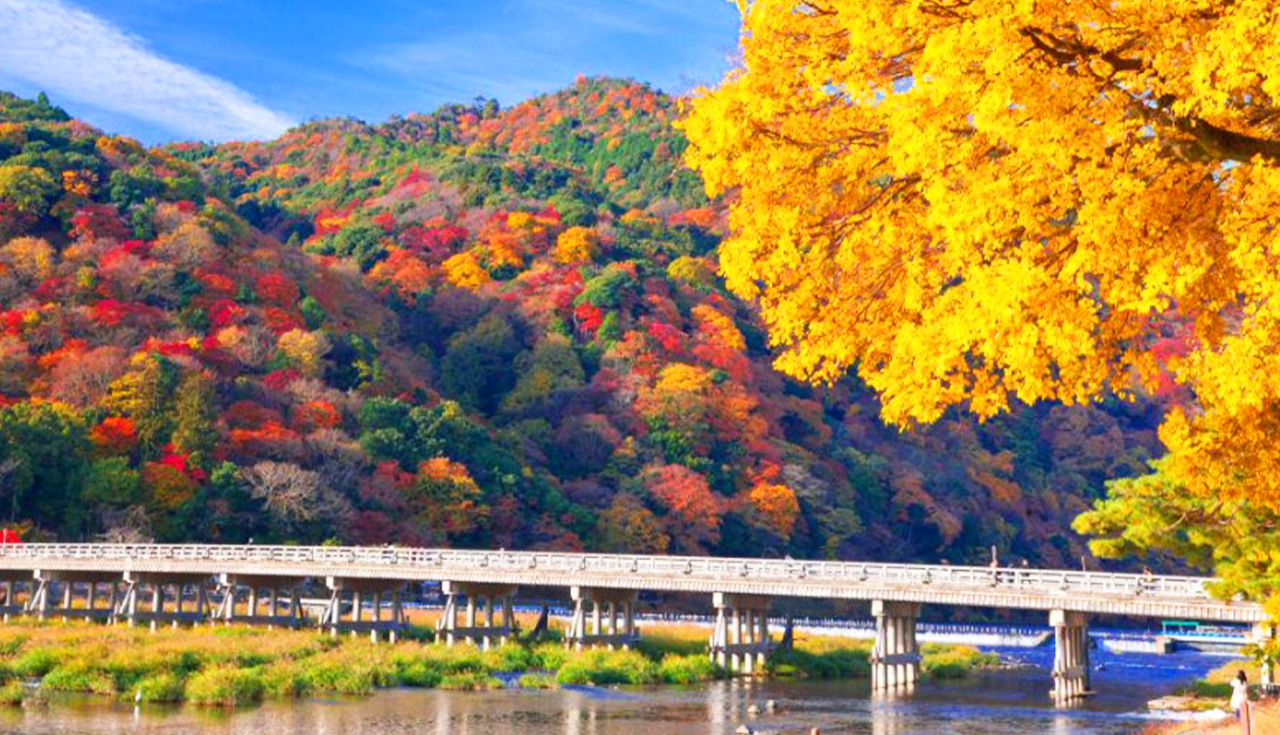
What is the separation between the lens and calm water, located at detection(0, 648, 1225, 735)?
30.6 m

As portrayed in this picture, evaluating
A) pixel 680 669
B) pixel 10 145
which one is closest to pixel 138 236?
pixel 10 145

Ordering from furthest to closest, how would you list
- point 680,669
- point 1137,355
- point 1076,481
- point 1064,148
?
point 1076,481 → point 680,669 → point 1137,355 → point 1064,148

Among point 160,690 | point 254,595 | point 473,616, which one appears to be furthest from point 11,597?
point 160,690

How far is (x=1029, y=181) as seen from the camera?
9758 mm

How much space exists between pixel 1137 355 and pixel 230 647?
118ft

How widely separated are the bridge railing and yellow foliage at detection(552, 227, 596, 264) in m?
57.3

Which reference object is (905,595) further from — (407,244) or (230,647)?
(407,244)

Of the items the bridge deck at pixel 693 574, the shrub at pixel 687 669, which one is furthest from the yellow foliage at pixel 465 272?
the shrub at pixel 687 669

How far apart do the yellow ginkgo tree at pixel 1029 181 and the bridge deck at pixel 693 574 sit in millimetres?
24230

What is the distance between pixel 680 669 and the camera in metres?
44.7

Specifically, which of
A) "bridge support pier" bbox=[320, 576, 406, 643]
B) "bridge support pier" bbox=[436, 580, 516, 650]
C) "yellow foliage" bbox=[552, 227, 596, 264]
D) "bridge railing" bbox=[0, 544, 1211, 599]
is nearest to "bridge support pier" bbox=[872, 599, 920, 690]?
"bridge railing" bbox=[0, 544, 1211, 599]

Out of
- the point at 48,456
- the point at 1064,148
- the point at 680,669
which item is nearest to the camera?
the point at 1064,148

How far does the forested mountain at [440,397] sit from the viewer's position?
208ft

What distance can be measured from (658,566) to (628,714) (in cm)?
1296
